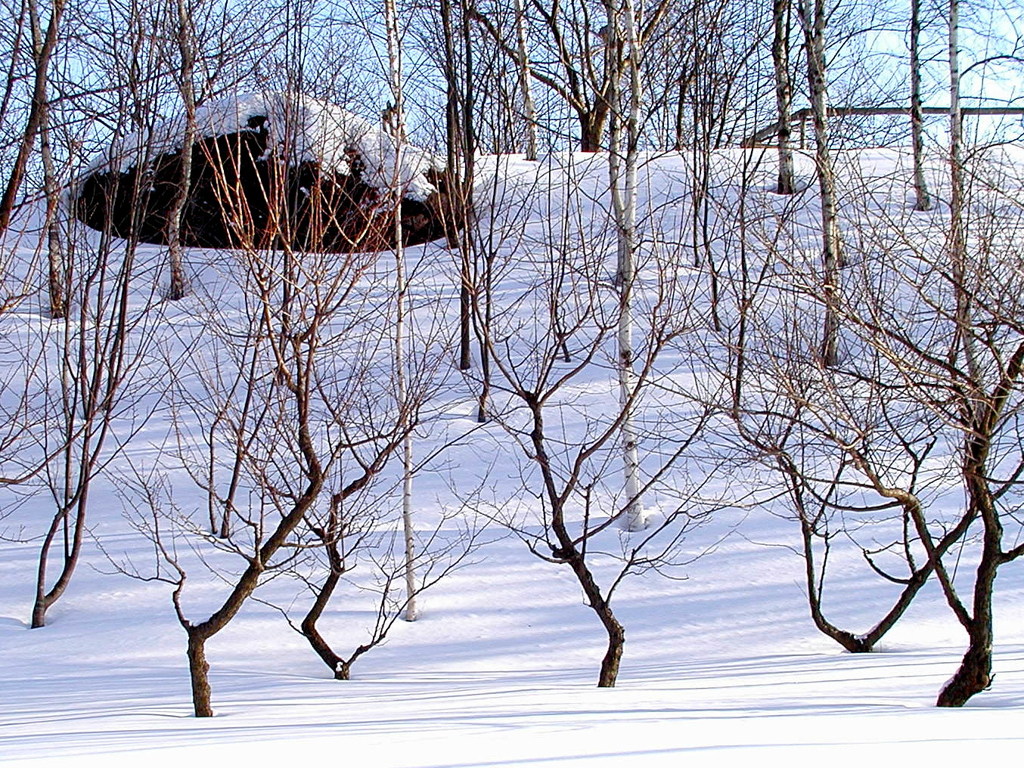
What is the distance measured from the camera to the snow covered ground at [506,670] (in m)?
2.82

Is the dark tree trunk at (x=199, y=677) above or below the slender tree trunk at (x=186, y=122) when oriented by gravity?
below

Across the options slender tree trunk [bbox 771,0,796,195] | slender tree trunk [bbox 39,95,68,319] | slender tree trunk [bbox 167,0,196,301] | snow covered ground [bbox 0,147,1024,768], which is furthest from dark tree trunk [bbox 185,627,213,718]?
slender tree trunk [bbox 771,0,796,195]

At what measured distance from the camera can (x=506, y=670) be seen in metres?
6.03

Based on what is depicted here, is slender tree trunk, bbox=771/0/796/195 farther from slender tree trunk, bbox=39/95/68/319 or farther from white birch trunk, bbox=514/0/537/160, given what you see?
slender tree trunk, bbox=39/95/68/319

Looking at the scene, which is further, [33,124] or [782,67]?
[782,67]

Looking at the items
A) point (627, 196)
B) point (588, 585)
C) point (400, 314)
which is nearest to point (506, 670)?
point (588, 585)

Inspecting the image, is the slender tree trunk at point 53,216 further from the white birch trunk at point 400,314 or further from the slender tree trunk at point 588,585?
the slender tree trunk at point 588,585

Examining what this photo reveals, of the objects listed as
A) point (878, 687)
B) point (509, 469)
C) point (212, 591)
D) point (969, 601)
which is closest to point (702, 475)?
point (509, 469)

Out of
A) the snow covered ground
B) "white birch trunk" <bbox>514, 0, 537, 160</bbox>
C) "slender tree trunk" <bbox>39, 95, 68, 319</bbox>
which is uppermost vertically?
"white birch trunk" <bbox>514, 0, 537, 160</bbox>

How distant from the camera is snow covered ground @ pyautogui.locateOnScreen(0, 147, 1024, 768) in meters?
2.82

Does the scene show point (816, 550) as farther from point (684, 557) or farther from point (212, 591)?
point (212, 591)

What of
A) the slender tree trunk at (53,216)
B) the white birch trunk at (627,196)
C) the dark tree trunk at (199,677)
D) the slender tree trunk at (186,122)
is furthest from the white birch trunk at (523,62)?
the dark tree trunk at (199,677)

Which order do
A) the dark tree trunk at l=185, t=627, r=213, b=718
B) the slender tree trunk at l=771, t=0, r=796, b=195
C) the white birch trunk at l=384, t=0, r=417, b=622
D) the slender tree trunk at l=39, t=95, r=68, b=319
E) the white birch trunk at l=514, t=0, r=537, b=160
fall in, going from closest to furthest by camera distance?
the dark tree trunk at l=185, t=627, r=213, b=718 → the slender tree trunk at l=39, t=95, r=68, b=319 → the white birch trunk at l=384, t=0, r=417, b=622 → the white birch trunk at l=514, t=0, r=537, b=160 → the slender tree trunk at l=771, t=0, r=796, b=195

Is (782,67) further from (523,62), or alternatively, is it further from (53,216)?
(53,216)
